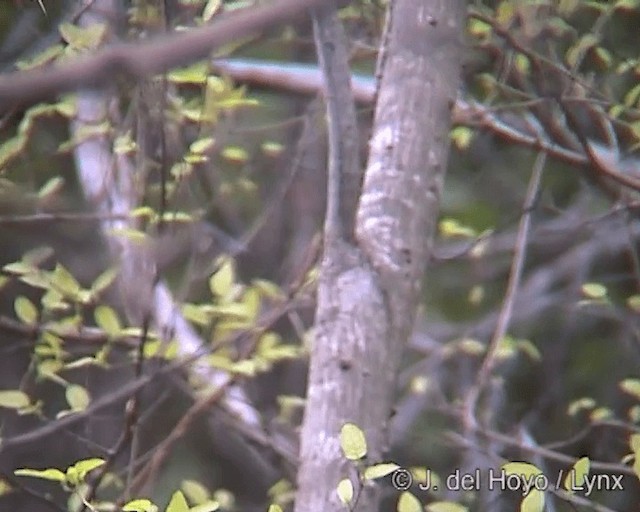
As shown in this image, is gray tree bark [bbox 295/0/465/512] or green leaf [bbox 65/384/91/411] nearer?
gray tree bark [bbox 295/0/465/512]

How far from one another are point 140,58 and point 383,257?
3.41 ft

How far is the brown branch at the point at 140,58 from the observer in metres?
0.39

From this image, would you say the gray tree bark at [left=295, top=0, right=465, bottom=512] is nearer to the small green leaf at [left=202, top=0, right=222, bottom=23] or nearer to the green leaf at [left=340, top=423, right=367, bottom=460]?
the green leaf at [left=340, top=423, right=367, bottom=460]

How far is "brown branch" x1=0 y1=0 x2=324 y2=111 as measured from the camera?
0.39 meters

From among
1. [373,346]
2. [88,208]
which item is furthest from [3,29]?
[373,346]

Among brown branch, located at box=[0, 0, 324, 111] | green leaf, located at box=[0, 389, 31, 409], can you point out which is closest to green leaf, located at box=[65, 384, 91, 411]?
green leaf, located at box=[0, 389, 31, 409]

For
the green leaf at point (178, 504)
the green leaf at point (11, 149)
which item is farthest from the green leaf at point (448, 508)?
the green leaf at point (11, 149)

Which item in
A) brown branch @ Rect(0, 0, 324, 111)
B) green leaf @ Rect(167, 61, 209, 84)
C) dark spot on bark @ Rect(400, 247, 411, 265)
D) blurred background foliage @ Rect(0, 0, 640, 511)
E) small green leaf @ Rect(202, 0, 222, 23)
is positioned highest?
brown branch @ Rect(0, 0, 324, 111)

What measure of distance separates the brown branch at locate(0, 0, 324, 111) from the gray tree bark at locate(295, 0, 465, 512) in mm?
875

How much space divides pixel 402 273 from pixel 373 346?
0.38 ft

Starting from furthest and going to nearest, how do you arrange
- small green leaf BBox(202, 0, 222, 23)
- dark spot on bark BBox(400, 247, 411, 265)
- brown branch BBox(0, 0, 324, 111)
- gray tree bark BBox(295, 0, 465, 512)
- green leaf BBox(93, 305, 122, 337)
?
green leaf BBox(93, 305, 122, 337) < small green leaf BBox(202, 0, 222, 23) < dark spot on bark BBox(400, 247, 411, 265) < gray tree bark BBox(295, 0, 465, 512) < brown branch BBox(0, 0, 324, 111)

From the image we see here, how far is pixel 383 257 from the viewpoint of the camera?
143cm

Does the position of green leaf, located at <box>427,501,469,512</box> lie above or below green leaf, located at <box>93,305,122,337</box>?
below

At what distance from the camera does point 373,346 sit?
1.37 meters
